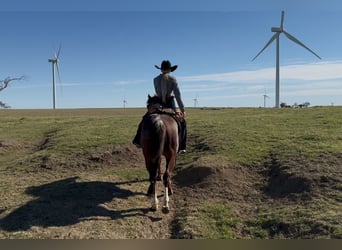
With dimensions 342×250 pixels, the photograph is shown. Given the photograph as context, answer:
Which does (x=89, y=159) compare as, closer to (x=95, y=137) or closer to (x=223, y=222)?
(x=95, y=137)

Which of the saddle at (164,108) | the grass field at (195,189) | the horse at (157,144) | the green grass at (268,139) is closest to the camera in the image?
the grass field at (195,189)

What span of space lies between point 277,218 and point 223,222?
0.96m

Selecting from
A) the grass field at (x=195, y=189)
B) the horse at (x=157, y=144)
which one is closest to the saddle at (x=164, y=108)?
the horse at (x=157, y=144)

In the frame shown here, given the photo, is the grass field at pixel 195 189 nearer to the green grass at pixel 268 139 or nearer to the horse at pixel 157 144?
the green grass at pixel 268 139

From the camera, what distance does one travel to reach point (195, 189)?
9.09 m

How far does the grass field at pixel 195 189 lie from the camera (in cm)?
675

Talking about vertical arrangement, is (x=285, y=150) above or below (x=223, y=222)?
above

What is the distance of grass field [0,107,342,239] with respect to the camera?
6750 millimetres

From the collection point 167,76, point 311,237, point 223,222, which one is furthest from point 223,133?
point 311,237

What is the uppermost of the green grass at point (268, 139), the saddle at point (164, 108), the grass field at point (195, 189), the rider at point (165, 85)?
the rider at point (165, 85)

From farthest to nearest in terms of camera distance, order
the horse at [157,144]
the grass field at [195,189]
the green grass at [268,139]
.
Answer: the green grass at [268,139], the horse at [157,144], the grass field at [195,189]

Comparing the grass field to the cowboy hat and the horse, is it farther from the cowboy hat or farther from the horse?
the cowboy hat

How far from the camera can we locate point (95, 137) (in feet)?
48.4

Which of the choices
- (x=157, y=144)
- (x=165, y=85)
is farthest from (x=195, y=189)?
(x=165, y=85)
